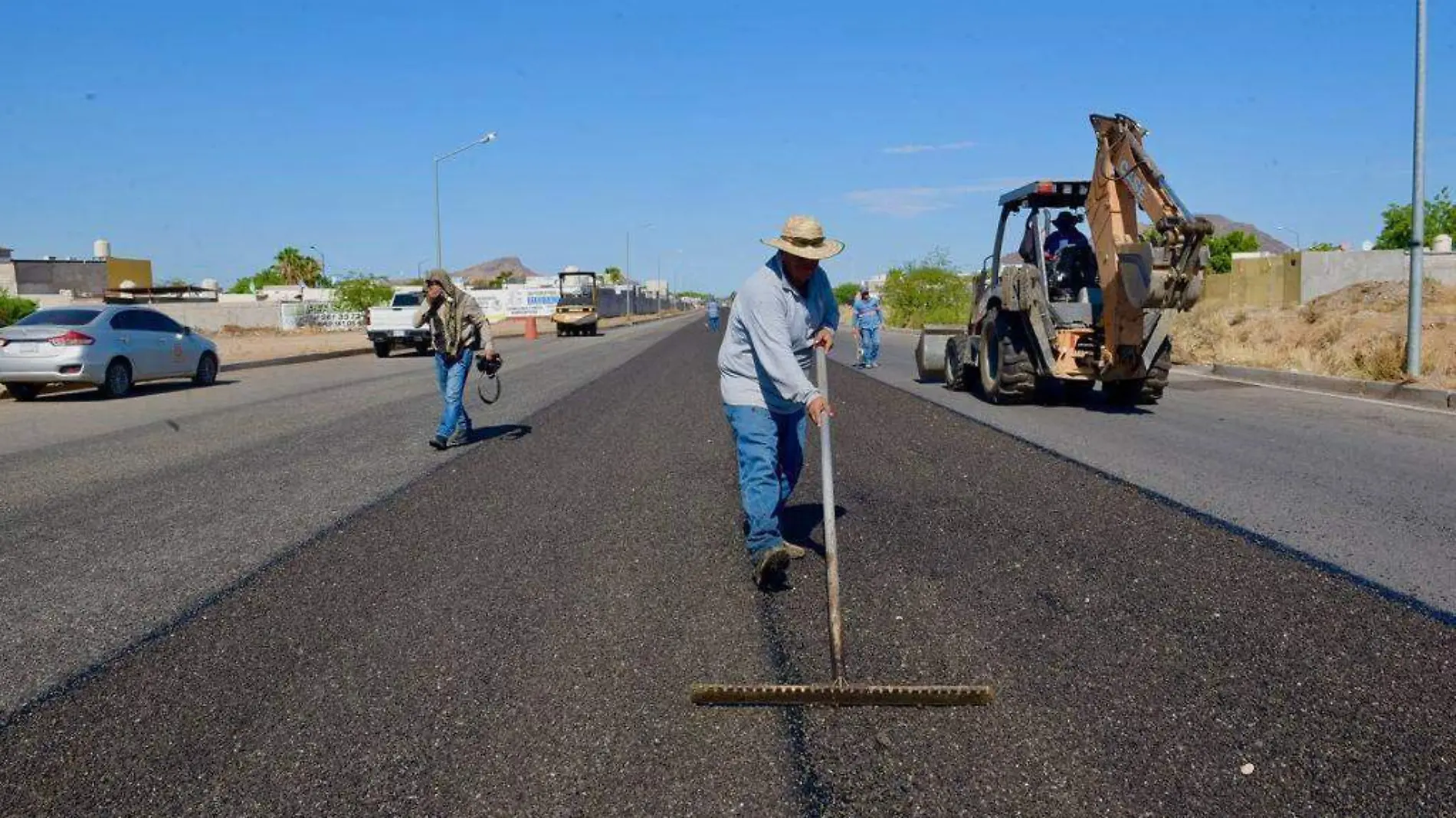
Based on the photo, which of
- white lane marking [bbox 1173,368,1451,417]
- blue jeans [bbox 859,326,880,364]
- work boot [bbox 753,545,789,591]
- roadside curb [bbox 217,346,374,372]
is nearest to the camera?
work boot [bbox 753,545,789,591]

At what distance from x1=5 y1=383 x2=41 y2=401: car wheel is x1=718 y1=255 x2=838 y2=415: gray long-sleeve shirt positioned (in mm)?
16019

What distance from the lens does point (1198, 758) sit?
3.35 m

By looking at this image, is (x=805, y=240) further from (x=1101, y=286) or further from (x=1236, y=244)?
(x=1236, y=244)

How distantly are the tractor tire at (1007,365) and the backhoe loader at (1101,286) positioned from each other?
0.01m

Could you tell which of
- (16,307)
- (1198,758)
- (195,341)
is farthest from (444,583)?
(16,307)

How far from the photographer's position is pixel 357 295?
69062mm

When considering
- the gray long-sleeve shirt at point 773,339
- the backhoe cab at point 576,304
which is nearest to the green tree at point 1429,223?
the backhoe cab at point 576,304

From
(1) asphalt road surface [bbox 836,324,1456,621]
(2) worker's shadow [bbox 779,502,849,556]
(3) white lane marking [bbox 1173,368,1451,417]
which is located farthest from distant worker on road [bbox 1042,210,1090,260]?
(2) worker's shadow [bbox 779,502,849,556]

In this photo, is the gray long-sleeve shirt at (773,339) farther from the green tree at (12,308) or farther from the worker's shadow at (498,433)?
the green tree at (12,308)

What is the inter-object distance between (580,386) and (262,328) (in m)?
45.4

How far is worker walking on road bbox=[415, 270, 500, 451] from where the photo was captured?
33.8 ft

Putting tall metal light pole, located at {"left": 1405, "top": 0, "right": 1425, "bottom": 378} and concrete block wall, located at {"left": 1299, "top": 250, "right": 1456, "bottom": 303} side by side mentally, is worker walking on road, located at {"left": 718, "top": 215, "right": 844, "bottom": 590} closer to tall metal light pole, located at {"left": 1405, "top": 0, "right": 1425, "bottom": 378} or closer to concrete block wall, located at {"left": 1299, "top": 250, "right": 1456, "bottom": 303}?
tall metal light pole, located at {"left": 1405, "top": 0, "right": 1425, "bottom": 378}

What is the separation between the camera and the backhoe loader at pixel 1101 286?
1155 centimetres

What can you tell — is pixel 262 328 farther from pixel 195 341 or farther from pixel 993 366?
pixel 993 366
